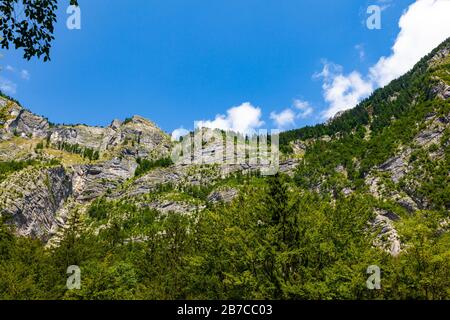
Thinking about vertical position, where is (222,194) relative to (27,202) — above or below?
above

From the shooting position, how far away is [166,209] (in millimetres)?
190875

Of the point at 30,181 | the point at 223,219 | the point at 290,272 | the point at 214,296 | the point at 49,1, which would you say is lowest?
the point at 214,296

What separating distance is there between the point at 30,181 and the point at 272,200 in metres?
192

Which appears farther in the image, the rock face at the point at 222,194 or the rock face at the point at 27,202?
the rock face at the point at 222,194

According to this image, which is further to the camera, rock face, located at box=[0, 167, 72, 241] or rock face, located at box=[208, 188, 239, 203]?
rock face, located at box=[208, 188, 239, 203]

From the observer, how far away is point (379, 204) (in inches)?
5797

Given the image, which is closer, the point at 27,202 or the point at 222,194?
the point at 27,202

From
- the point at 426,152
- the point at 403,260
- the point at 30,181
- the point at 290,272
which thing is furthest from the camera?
the point at 30,181

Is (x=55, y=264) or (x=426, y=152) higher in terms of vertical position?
(x=426, y=152)
